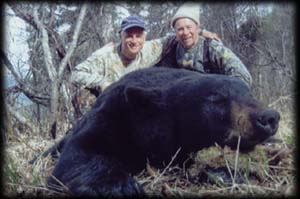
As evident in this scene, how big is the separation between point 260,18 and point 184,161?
6969mm

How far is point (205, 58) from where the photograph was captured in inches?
162

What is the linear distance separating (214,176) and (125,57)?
2.15 metres

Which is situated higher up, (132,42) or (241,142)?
(132,42)

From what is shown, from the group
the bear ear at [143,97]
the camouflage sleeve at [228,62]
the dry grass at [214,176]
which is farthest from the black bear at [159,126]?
the camouflage sleeve at [228,62]

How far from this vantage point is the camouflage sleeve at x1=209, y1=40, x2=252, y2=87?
12.5 ft

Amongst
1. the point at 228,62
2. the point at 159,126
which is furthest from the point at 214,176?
the point at 228,62

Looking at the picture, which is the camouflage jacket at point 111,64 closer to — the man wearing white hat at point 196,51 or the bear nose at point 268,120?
the man wearing white hat at point 196,51

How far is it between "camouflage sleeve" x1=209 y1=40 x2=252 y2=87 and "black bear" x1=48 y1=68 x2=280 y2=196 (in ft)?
4.35

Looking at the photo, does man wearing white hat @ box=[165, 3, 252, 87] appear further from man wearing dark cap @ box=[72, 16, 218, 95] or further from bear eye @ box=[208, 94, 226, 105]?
bear eye @ box=[208, 94, 226, 105]

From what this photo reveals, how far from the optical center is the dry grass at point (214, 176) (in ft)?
7.36

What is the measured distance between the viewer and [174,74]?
8.88ft

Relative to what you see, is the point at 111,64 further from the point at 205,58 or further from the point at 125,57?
the point at 205,58

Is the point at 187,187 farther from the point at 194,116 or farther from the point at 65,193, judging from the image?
the point at 65,193

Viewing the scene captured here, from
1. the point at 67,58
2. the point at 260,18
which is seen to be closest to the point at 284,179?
the point at 67,58
